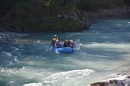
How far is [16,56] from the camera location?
629 inches

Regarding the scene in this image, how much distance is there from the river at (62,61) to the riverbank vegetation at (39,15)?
79.0 inches

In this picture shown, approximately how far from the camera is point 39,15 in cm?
2558

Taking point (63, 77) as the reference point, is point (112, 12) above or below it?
above

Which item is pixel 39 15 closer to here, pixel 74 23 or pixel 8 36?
pixel 74 23

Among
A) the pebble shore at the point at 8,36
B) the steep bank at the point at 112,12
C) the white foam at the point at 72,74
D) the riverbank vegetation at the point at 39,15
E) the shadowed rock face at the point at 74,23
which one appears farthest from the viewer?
the steep bank at the point at 112,12

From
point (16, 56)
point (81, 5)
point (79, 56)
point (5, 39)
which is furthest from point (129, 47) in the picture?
point (81, 5)

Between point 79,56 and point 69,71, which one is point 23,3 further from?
point 69,71

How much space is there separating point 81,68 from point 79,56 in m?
2.73

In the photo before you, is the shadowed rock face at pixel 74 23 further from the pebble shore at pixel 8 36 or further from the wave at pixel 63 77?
the wave at pixel 63 77

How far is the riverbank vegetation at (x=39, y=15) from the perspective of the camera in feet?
81.7

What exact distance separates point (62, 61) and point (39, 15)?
453 inches

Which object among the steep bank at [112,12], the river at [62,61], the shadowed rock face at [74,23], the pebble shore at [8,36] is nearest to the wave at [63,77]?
the river at [62,61]

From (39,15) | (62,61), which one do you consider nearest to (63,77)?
(62,61)

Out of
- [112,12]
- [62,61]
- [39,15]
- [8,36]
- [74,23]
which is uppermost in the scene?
[39,15]
